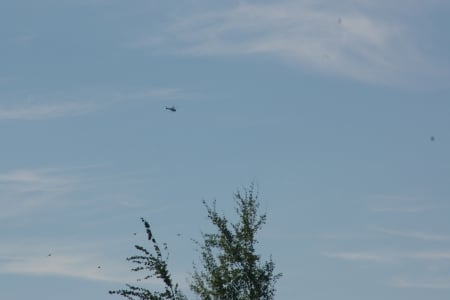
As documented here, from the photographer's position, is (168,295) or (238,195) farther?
(238,195)

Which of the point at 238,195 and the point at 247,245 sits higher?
the point at 238,195

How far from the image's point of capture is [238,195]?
155 ft

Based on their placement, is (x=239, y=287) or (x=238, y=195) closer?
(x=239, y=287)

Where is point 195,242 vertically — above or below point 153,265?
above

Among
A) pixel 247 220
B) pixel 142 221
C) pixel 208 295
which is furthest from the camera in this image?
pixel 247 220

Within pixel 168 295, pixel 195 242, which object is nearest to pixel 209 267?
pixel 195 242

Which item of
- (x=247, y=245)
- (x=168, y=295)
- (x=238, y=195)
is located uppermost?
(x=238, y=195)

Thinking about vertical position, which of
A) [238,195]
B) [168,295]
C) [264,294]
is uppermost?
[238,195]

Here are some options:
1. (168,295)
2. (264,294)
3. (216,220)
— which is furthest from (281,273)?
(168,295)

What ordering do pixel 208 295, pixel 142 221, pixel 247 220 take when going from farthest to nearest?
pixel 247 220, pixel 208 295, pixel 142 221

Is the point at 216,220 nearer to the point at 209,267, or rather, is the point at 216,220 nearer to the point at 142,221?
the point at 209,267

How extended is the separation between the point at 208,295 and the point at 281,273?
144 inches

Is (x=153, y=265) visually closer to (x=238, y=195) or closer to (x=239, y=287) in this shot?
(x=239, y=287)

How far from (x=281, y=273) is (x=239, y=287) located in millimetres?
2113
